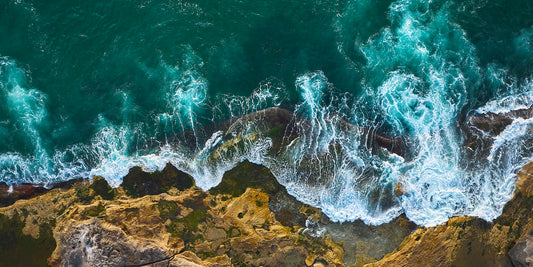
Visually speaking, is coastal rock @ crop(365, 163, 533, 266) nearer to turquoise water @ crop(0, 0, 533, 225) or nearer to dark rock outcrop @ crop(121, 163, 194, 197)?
turquoise water @ crop(0, 0, 533, 225)

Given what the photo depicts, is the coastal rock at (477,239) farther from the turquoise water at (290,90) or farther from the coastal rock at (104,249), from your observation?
the coastal rock at (104,249)

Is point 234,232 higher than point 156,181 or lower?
lower

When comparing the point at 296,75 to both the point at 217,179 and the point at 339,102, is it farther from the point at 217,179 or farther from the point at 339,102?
the point at 217,179

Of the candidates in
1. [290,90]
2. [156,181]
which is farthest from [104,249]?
[290,90]

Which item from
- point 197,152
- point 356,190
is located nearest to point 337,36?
point 356,190

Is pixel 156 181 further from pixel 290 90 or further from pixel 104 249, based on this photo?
pixel 290 90

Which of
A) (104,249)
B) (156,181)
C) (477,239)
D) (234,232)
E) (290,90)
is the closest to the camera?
(104,249)

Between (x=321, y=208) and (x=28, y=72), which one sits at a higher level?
(x=28, y=72)
